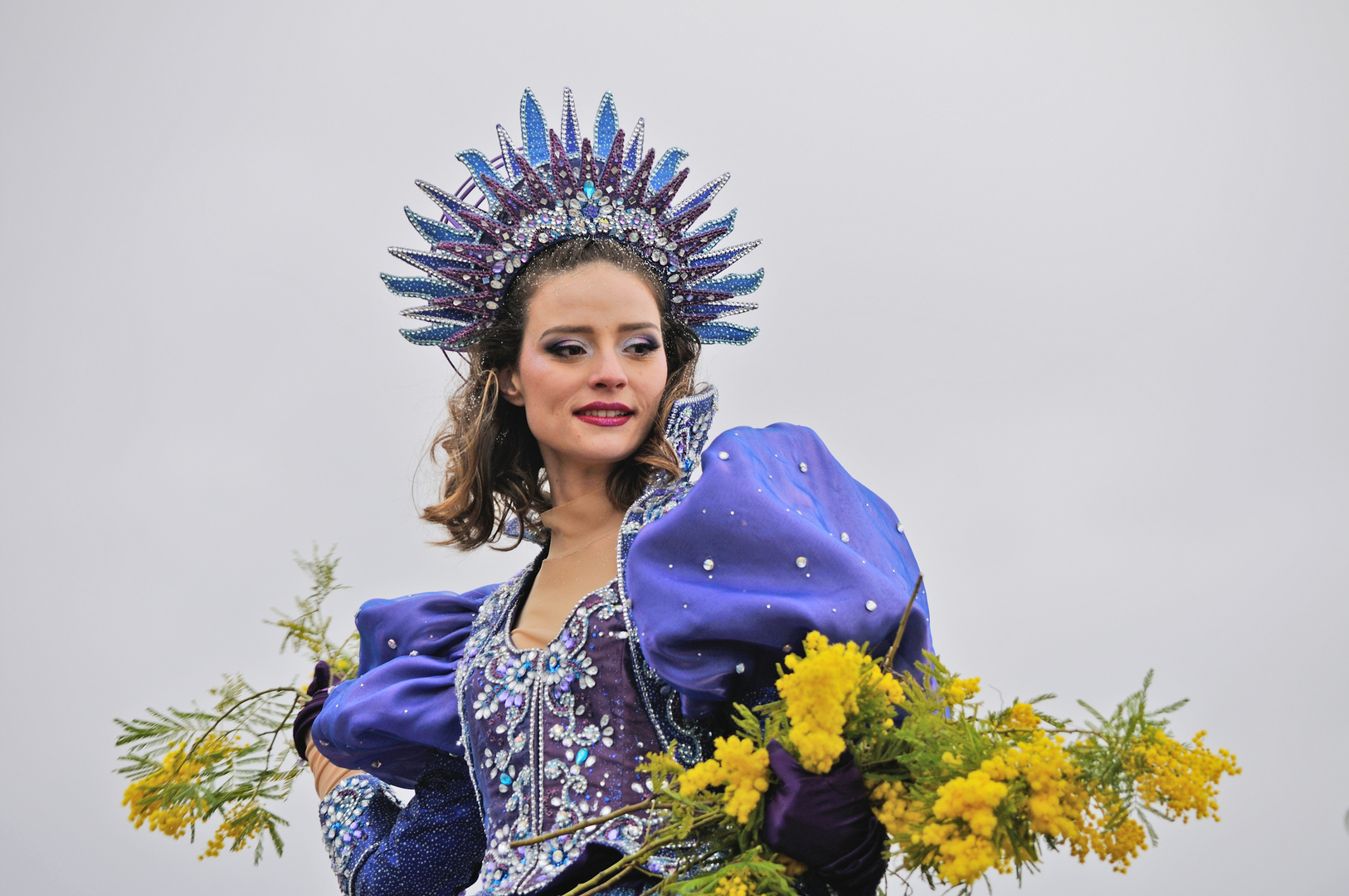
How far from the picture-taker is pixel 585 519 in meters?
2.34

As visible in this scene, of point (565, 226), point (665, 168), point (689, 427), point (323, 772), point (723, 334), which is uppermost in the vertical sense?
point (665, 168)

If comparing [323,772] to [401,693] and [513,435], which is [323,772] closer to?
[401,693]

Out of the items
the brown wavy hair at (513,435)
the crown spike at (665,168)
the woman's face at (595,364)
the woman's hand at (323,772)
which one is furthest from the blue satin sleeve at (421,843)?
the crown spike at (665,168)

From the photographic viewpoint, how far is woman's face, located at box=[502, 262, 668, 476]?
221 cm

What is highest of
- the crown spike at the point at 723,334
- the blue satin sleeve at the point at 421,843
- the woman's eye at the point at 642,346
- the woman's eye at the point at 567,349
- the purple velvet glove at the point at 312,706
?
the crown spike at the point at 723,334

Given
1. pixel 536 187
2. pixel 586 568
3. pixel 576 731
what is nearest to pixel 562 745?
pixel 576 731

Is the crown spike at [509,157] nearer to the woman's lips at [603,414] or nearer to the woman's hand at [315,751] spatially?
the woman's lips at [603,414]

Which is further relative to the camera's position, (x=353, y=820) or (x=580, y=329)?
(x=353, y=820)

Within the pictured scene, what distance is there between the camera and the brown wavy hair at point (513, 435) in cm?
230

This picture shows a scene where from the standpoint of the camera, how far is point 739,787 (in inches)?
62.4

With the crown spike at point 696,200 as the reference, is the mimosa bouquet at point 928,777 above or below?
below

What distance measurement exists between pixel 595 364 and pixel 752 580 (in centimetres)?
59

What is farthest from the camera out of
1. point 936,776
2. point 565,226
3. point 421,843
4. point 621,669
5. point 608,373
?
point 421,843

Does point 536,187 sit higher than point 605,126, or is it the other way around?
point 605,126
